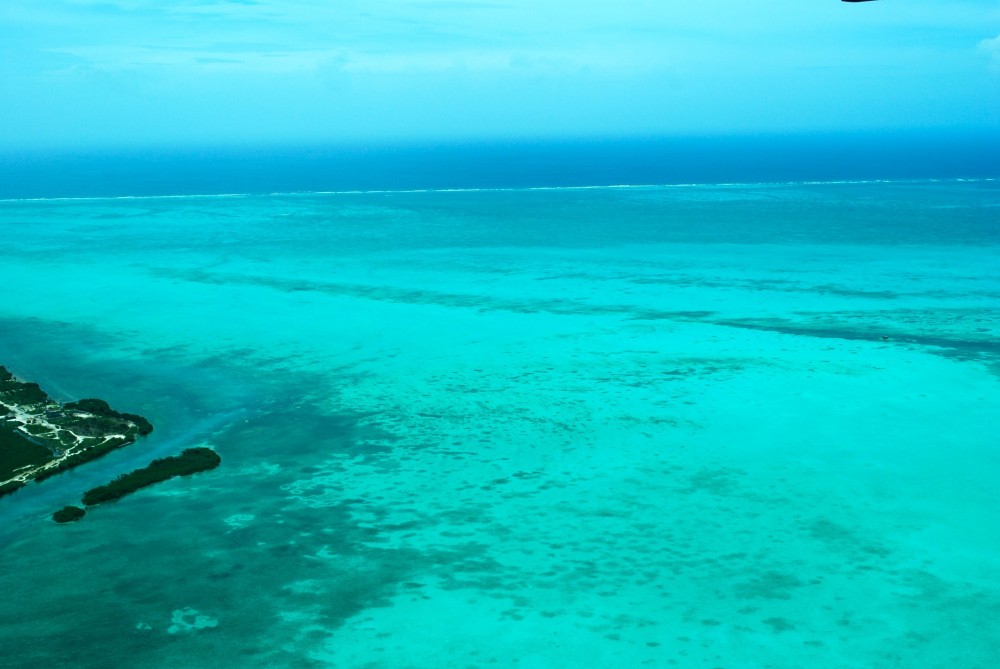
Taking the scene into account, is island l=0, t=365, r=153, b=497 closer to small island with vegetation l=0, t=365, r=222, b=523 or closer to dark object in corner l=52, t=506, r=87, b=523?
small island with vegetation l=0, t=365, r=222, b=523

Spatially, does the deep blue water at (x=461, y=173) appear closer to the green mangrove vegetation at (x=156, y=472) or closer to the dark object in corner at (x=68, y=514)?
the green mangrove vegetation at (x=156, y=472)

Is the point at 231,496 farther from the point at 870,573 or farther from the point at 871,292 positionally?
the point at 871,292

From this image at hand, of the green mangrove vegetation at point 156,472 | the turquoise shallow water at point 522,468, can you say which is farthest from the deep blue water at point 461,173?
the green mangrove vegetation at point 156,472

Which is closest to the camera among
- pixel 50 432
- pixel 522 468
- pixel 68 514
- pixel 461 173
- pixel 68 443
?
pixel 68 514

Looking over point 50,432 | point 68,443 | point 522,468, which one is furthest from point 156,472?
point 522,468

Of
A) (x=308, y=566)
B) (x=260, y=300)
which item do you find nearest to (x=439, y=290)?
(x=260, y=300)

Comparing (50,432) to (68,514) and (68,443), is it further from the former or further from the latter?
(68,514)

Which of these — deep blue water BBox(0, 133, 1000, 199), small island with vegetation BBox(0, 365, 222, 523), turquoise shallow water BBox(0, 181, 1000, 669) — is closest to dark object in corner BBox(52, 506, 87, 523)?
small island with vegetation BBox(0, 365, 222, 523)
